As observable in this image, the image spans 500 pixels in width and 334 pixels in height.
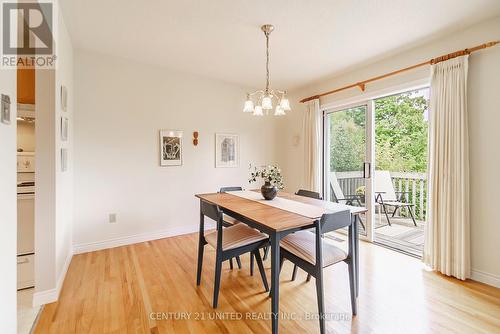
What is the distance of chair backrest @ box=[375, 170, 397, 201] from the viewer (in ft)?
14.3

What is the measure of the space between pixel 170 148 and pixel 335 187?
8.93 ft

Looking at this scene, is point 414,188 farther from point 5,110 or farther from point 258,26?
point 5,110

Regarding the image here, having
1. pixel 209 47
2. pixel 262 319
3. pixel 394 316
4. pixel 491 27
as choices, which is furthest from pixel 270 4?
pixel 394 316

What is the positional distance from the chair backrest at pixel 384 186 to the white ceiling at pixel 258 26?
220 centimetres

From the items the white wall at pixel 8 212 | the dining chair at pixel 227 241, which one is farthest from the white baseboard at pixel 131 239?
the white wall at pixel 8 212

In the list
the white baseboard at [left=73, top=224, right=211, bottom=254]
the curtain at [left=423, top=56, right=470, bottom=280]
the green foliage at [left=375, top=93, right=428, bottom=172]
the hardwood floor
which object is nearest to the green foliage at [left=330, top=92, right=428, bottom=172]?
the green foliage at [left=375, top=93, right=428, bottom=172]

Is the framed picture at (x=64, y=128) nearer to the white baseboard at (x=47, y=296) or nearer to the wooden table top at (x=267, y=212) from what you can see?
the white baseboard at (x=47, y=296)

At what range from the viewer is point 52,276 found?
6.56 ft

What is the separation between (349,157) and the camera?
3.69 meters

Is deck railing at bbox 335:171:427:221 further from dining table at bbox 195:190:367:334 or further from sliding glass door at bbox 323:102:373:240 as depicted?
dining table at bbox 195:190:367:334

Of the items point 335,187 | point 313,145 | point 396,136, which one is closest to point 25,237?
point 313,145

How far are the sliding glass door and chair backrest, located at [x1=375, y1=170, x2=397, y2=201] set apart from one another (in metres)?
0.94

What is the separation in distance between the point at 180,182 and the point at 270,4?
2.66 m

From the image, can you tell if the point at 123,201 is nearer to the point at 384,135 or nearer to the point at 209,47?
the point at 209,47
